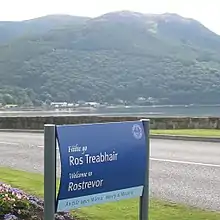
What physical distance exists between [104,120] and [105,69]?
65.9m

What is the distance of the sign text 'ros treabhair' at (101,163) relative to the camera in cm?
499

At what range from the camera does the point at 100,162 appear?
5.20 meters

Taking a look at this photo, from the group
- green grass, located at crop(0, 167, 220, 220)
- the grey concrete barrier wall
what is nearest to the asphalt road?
green grass, located at crop(0, 167, 220, 220)

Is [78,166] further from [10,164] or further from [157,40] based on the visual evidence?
[157,40]

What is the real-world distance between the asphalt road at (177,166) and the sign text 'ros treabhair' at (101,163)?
406 centimetres

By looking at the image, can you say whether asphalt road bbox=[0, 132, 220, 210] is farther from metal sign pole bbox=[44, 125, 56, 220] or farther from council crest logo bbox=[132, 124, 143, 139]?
metal sign pole bbox=[44, 125, 56, 220]

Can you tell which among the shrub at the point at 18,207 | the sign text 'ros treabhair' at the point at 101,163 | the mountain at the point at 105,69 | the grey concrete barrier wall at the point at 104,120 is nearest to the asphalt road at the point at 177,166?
the shrub at the point at 18,207

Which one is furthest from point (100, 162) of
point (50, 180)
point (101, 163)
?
point (50, 180)

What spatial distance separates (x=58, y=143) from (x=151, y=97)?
75017 millimetres

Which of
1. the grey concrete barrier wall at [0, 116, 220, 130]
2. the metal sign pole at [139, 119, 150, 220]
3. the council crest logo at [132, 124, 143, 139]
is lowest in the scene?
the grey concrete barrier wall at [0, 116, 220, 130]

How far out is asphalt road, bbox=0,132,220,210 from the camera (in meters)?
10.6

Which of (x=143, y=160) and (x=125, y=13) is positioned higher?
(x=125, y=13)

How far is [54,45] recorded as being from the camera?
124125mm

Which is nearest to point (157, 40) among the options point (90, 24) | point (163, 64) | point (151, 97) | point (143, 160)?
point (90, 24)
